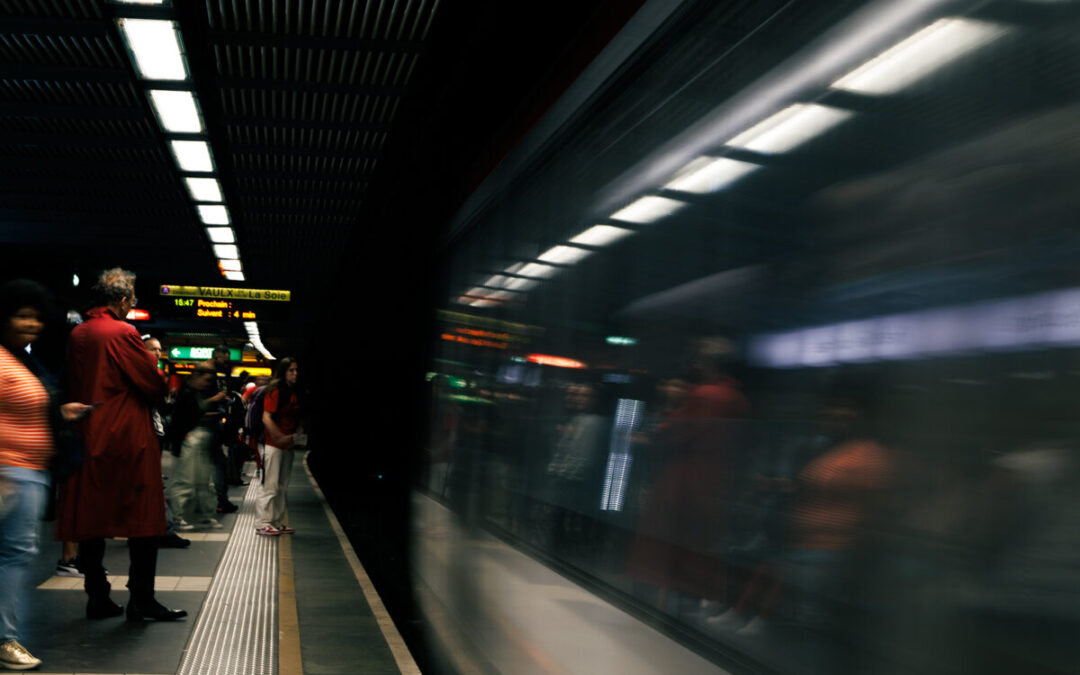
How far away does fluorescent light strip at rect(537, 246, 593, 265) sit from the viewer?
3096 mm

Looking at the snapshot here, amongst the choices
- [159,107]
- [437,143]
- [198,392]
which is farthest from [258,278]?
[437,143]

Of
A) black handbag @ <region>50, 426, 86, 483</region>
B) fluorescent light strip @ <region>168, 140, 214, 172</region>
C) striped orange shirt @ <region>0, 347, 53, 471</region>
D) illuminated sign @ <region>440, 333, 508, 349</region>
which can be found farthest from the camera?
fluorescent light strip @ <region>168, 140, 214, 172</region>

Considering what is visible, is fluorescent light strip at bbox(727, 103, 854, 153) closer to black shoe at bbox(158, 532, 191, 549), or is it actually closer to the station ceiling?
the station ceiling

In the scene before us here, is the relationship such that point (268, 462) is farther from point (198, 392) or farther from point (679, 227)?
point (679, 227)

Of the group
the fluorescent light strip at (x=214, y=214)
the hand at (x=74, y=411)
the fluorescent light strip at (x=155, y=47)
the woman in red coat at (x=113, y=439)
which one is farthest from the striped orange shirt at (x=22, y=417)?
the fluorescent light strip at (x=214, y=214)

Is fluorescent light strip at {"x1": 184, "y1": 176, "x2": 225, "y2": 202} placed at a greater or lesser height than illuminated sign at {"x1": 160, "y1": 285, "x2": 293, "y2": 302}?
greater

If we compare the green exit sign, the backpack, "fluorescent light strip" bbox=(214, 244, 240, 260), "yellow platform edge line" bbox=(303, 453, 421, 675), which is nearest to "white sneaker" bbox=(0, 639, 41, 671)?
"yellow platform edge line" bbox=(303, 453, 421, 675)

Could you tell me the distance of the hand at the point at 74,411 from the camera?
473 centimetres

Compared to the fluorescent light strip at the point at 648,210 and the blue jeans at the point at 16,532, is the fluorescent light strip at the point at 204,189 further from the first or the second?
the fluorescent light strip at the point at 648,210

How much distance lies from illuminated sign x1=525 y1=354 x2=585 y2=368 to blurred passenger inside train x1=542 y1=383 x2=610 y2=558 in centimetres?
7

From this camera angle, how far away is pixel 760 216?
193 centimetres

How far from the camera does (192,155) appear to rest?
380 inches

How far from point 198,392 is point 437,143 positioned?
4.26 meters

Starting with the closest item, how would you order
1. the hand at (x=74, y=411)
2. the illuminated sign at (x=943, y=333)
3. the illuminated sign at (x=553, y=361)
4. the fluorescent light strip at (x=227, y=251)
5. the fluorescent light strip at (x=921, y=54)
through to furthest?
the illuminated sign at (x=943, y=333)
the fluorescent light strip at (x=921, y=54)
the illuminated sign at (x=553, y=361)
the hand at (x=74, y=411)
the fluorescent light strip at (x=227, y=251)
